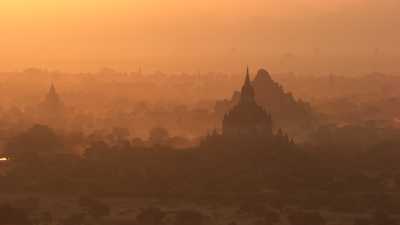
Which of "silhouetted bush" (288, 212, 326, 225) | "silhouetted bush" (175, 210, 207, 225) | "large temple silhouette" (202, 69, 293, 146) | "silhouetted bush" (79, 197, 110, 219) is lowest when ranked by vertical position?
"silhouetted bush" (288, 212, 326, 225)

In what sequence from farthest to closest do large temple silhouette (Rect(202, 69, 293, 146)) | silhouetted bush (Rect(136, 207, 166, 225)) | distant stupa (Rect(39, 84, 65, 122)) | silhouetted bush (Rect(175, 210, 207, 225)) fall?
1. distant stupa (Rect(39, 84, 65, 122))
2. large temple silhouette (Rect(202, 69, 293, 146))
3. silhouetted bush (Rect(136, 207, 166, 225))
4. silhouetted bush (Rect(175, 210, 207, 225))

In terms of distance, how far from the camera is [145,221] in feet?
128

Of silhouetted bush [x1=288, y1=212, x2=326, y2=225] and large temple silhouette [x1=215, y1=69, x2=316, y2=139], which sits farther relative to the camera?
large temple silhouette [x1=215, y1=69, x2=316, y2=139]

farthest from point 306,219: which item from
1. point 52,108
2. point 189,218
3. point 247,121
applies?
point 52,108

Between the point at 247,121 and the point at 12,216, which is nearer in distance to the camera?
the point at 12,216

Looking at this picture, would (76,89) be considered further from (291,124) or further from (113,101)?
(291,124)

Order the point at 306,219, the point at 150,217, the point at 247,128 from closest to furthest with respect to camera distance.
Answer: the point at 306,219
the point at 150,217
the point at 247,128

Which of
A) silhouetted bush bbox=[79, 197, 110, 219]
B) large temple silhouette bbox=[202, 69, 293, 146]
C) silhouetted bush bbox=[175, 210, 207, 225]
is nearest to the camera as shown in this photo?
silhouetted bush bbox=[175, 210, 207, 225]

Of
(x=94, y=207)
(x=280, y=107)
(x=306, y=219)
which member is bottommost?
(x=306, y=219)

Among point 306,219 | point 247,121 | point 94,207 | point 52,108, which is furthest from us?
point 52,108

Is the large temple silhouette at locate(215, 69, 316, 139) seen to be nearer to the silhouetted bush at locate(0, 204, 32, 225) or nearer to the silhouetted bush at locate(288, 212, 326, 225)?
the silhouetted bush at locate(288, 212, 326, 225)

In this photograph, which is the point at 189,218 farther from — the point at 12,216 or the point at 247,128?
the point at 247,128

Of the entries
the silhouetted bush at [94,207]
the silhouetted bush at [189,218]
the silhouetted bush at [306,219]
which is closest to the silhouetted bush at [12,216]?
the silhouetted bush at [94,207]

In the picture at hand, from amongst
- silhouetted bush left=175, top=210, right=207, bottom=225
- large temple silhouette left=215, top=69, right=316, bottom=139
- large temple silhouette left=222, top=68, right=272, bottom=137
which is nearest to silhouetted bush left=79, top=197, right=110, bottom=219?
silhouetted bush left=175, top=210, right=207, bottom=225
